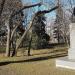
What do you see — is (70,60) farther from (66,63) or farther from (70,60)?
(66,63)

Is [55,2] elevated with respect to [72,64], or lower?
elevated

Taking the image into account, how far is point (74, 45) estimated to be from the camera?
44.0 feet

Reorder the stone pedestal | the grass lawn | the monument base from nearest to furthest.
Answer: the grass lawn, the monument base, the stone pedestal

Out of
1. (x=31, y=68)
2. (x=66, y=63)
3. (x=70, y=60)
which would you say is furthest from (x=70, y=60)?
(x=31, y=68)

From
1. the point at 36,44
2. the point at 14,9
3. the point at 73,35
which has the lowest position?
the point at 36,44

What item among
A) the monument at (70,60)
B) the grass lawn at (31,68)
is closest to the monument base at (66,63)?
the monument at (70,60)

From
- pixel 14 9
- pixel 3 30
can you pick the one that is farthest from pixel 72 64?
pixel 3 30

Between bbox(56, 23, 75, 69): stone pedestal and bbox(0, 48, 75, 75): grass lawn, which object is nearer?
bbox(0, 48, 75, 75): grass lawn

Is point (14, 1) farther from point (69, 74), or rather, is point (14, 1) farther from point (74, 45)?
point (69, 74)

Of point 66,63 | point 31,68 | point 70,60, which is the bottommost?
point 31,68

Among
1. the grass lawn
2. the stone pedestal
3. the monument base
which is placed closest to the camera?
the grass lawn

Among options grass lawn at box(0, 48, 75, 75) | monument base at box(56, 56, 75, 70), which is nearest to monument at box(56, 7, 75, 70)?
monument base at box(56, 56, 75, 70)

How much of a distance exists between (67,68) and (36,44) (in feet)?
103

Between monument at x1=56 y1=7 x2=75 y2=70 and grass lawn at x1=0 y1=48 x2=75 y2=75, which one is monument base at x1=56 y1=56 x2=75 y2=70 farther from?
grass lawn at x1=0 y1=48 x2=75 y2=75
